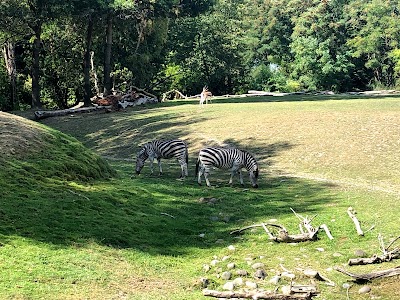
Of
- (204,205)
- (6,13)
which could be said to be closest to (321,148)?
(204,205)

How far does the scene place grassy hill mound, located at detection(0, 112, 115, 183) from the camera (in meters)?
11.0

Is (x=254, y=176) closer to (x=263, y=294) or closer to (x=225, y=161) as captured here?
(x=225, y=161)

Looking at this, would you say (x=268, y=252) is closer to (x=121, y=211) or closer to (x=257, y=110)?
(x=121, y=211)

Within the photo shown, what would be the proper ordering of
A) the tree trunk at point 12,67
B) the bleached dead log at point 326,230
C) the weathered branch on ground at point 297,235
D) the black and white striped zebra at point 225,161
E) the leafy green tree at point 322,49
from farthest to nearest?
the leafy green tree at point 322,49, the tree trunk at point 12,67, the black and white striped zebra at point 225,161, the bleached dead log at point 326,230, the weathered branch on ground at point 297,235

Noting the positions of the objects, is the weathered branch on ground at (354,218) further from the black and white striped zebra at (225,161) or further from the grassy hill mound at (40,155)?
the grassy hill mound at (40,155)

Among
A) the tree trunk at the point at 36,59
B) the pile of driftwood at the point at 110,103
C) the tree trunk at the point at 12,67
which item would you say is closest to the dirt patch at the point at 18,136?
the pile of driftwood at the point at 110,103

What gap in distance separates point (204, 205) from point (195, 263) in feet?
14.4

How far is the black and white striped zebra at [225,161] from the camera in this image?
622 inches

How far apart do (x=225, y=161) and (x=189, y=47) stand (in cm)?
4522

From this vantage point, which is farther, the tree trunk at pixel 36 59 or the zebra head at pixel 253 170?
the tree trunk at pixel 36 59

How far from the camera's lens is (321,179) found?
17.1 metres

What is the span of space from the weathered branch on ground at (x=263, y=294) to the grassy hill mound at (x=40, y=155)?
5.17 meters

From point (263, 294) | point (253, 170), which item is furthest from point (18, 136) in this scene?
point (263, 294)

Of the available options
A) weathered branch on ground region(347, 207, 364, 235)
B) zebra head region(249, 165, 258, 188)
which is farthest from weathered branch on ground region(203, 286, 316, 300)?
zebra head region(249, 165, 258, 188)
